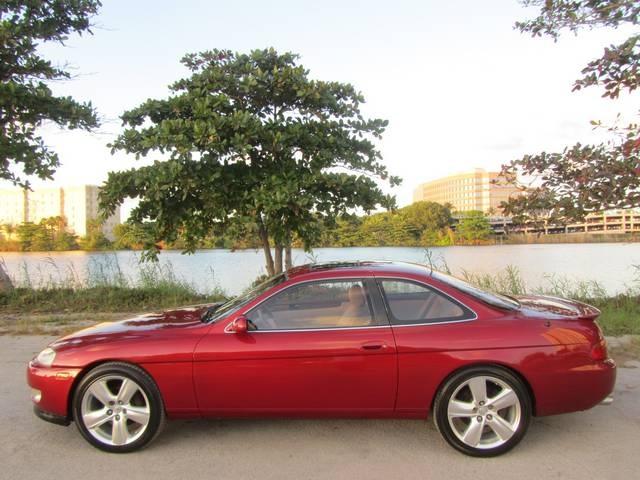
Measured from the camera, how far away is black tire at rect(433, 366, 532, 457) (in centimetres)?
347

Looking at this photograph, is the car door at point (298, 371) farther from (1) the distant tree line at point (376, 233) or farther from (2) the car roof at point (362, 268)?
(1) the distant tree line at point (376, 233)

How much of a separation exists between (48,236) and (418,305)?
913 inches

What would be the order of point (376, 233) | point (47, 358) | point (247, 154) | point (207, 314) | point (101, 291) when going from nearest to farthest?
point (47, 358) → point (207, 314) → point (247, 154) → point (101, 291) → point (376, 233)

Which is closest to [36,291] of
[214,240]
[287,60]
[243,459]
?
[214,240]

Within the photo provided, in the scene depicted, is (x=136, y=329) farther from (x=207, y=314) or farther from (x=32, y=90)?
(x=32, y=90)

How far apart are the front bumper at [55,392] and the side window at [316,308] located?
1.44m

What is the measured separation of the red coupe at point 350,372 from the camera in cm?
351

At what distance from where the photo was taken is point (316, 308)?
397 centimetres

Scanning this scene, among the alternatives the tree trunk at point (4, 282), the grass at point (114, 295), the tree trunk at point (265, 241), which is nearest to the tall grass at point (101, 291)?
the grass at point (114, 295)

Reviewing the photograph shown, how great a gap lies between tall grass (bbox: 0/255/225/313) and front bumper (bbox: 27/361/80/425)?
588 cm

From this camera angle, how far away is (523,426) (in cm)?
348

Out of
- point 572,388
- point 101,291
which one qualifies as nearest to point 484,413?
point 572,388

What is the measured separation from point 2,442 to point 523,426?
155 inches

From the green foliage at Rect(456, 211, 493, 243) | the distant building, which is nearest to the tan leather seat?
the distant building
